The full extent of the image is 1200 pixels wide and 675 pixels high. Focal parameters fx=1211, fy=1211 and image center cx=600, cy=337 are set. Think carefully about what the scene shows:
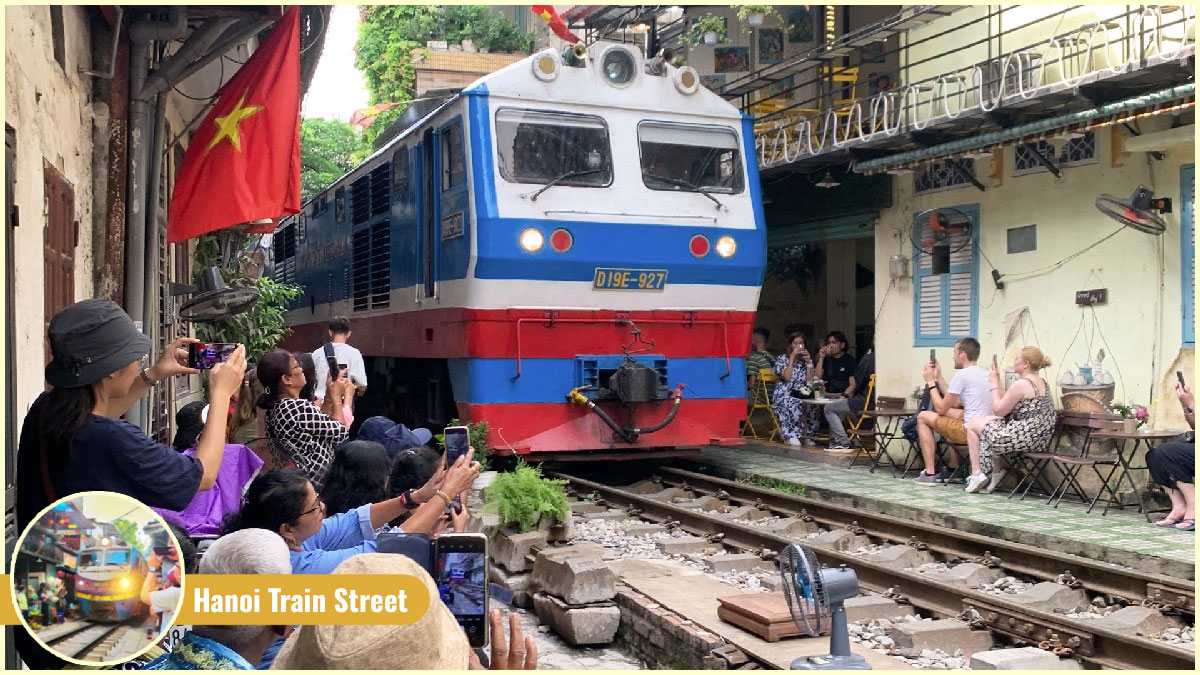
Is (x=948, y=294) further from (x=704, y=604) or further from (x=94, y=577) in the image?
(x=94, y=577)

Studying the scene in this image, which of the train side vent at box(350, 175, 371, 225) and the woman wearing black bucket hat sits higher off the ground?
the train side vent at box(350, 175, 371, 225)

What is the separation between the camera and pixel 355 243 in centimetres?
1330

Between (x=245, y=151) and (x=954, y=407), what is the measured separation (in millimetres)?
→ 6712

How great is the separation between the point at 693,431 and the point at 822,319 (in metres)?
Answer: 8.20

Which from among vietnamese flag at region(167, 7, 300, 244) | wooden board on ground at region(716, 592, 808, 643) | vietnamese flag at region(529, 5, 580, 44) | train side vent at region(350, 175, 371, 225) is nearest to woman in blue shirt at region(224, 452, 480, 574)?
wooden board on ground at region(716, 592, 808, 643)

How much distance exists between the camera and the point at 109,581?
255 centimetres

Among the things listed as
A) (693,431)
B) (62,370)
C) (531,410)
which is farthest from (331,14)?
(62,370)

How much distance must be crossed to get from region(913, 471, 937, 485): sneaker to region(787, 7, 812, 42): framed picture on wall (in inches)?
290

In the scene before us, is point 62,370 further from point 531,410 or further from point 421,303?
point 421,303

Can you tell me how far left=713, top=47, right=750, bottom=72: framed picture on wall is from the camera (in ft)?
56.5

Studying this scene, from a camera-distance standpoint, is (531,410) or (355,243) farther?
(355,243)

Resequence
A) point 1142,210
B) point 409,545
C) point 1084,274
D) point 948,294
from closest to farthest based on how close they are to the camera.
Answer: point 409,545 < point 1142,210 < point 1084,274 < point 948,294

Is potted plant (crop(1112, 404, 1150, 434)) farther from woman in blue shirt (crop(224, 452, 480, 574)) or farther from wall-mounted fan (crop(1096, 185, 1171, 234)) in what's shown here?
woman in blue shirt (crop(224, 452, 480, 574))

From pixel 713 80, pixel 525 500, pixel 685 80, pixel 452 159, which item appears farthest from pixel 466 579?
pixel 713 80
